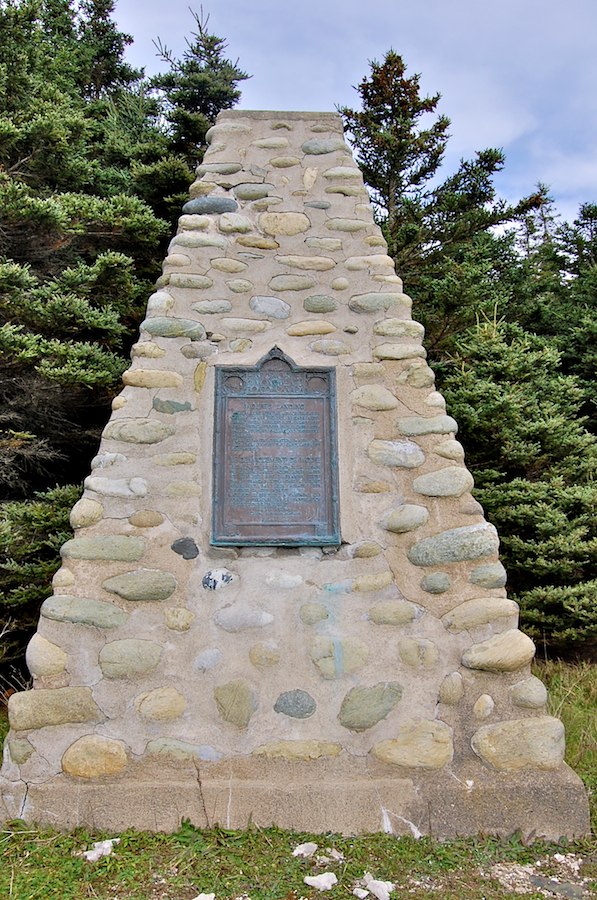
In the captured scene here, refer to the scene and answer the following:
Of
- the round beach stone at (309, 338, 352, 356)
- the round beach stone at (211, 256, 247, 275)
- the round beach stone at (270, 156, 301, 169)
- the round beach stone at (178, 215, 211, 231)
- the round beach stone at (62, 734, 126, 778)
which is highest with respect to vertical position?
the round beach stone at (270, 156, 301, 169)

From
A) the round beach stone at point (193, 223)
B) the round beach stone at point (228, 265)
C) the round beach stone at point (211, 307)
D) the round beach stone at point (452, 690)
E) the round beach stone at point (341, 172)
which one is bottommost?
the round beach stone at point (452, 690)

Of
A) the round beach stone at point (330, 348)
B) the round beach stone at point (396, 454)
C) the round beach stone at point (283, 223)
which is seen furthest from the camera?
the round beach stone at point (283, 223)

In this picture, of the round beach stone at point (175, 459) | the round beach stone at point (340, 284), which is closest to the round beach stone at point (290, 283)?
the round beach stone at point (340, 284)

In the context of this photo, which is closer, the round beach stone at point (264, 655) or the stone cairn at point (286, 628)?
the stone cairn at point (286, 628)

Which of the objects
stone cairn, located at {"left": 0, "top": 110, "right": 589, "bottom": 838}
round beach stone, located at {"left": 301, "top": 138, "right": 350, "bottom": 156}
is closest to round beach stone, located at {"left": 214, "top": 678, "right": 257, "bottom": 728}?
stone cairn, located at {"left": 0, "top": 110, "right": 589, "bottom": 838}

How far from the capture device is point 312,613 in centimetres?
295

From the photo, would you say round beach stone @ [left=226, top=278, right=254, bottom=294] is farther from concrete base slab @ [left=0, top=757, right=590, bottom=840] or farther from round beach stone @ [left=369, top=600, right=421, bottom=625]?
concrete base slab @ [left=0, top=757, right=590, bottom=840]

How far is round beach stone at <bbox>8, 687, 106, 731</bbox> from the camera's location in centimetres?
272

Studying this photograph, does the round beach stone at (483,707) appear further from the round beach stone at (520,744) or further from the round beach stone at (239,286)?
the round beach stone at (239,286)

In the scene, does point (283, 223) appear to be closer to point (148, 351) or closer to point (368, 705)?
point (148, 351)

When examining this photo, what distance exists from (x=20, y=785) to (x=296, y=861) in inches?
48.5

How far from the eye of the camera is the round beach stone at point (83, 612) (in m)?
2.87

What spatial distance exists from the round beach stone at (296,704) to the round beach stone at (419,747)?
0.33 m

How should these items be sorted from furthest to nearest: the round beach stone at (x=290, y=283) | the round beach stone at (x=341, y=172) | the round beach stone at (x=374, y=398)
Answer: the round beach stone at (x=341, y=172) → the round beach stone at (x=290, y=283) → the round beach stone at (x=374, y=398)
